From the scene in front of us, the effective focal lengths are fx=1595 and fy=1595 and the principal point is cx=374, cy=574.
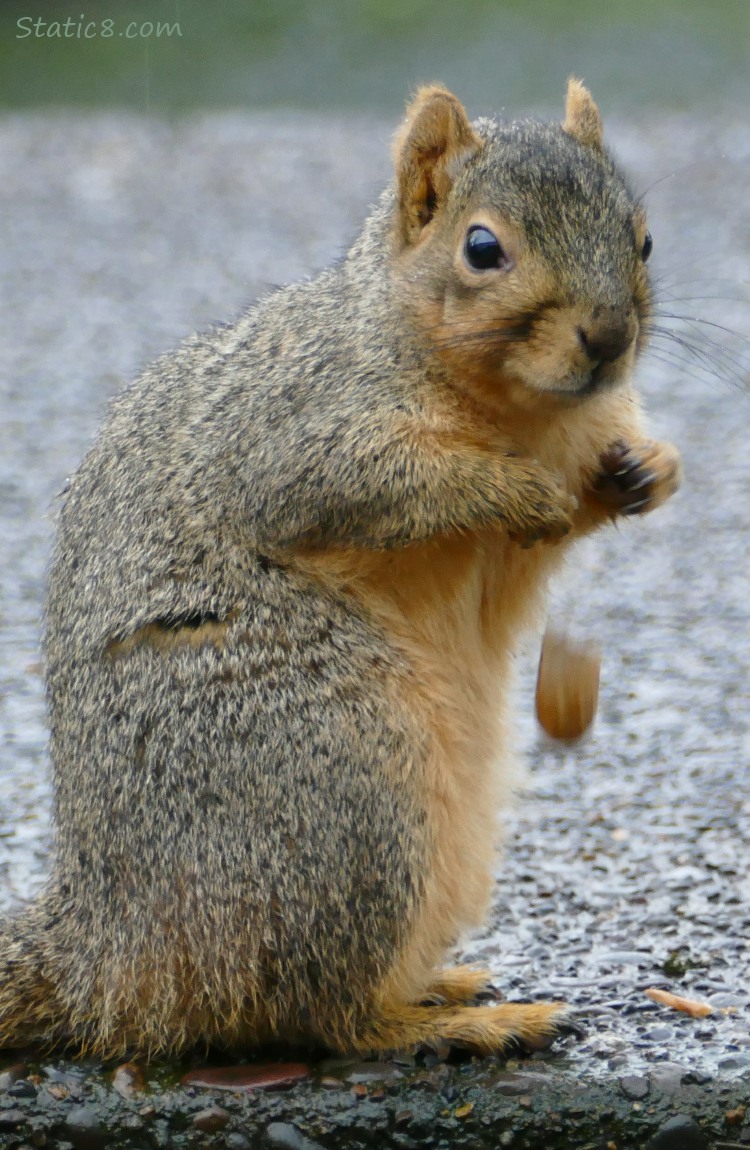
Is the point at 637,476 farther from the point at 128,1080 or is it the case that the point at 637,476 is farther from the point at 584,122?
the point at 128,1080

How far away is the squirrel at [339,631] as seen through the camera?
227 centimetres

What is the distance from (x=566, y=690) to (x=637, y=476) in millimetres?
373

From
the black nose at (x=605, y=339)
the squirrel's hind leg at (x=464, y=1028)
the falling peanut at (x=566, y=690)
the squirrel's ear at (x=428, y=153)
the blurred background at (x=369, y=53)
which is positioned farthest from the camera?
the blurred background at (x=369, y=53)

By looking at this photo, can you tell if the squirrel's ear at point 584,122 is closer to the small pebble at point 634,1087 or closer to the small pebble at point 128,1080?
the small pebble at point 634,1087

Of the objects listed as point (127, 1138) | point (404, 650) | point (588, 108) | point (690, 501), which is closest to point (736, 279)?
point (690, 501)

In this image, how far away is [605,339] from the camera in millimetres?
2221

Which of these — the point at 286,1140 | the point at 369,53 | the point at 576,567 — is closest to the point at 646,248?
the point at 286,1140

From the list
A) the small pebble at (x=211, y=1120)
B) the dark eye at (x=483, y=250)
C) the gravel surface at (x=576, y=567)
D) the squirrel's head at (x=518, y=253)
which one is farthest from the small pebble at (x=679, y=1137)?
the dark eye at (x=483, y=250)

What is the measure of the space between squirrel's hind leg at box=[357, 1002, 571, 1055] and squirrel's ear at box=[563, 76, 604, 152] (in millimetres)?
1383

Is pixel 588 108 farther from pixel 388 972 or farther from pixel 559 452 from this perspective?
pixel 388 972

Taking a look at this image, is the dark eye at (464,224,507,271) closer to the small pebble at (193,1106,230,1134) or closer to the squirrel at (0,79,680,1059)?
the squirrel at (0,79,680,1059)

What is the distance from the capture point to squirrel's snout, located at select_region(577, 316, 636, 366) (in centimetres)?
222

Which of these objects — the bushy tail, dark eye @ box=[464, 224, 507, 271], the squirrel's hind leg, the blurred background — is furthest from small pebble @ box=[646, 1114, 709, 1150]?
the blurred background

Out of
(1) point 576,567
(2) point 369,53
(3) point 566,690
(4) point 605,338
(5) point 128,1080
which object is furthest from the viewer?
(2) point 369,53
